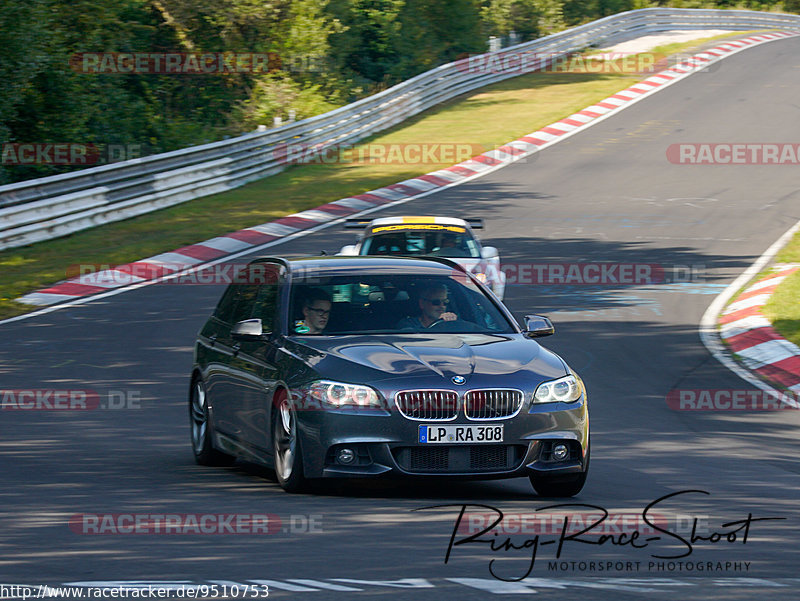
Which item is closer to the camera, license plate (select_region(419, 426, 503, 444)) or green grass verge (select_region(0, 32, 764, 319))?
license plate (select_region(419, 426, 503, 444))

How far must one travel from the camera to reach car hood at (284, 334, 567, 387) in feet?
25.8

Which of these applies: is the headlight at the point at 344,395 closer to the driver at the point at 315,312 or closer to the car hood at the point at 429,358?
the car hood at the point at 429,358

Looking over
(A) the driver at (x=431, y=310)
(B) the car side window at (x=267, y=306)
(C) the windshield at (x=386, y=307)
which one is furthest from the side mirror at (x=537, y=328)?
(B) the car side window at (x=267, y=306)

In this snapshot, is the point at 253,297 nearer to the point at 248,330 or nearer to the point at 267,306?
the point at 267,306

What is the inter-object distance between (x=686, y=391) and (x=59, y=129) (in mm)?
20584

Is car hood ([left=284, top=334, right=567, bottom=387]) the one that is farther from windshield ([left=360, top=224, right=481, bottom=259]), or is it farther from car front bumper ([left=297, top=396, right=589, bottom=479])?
windshield ([left=360, top=224, right=481, bottom=259])

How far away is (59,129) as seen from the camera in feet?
97.4

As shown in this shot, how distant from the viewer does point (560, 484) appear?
8109 mm

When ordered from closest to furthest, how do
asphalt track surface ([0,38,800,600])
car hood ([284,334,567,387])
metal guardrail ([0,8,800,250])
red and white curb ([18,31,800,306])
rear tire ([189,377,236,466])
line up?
1. asphalt track surface ([0,38,800,600])
2. car hood ([284,334,567,387])
3. rear tire ([189,377,236,466])
4. red and white curb ([18,31,800,306])
5. metal guardrail ([0,8,800,250])

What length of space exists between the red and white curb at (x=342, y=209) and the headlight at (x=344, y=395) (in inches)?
421

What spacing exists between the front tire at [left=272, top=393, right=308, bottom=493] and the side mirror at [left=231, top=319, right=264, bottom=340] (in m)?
0.60

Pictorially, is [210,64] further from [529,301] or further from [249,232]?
[529,301]

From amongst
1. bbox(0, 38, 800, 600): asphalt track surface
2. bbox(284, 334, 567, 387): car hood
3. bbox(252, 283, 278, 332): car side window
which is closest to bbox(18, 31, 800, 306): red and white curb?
bbox(0, 38, 800, 600): asphalt track surface

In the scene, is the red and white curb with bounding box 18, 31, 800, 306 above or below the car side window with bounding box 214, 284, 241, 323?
below
